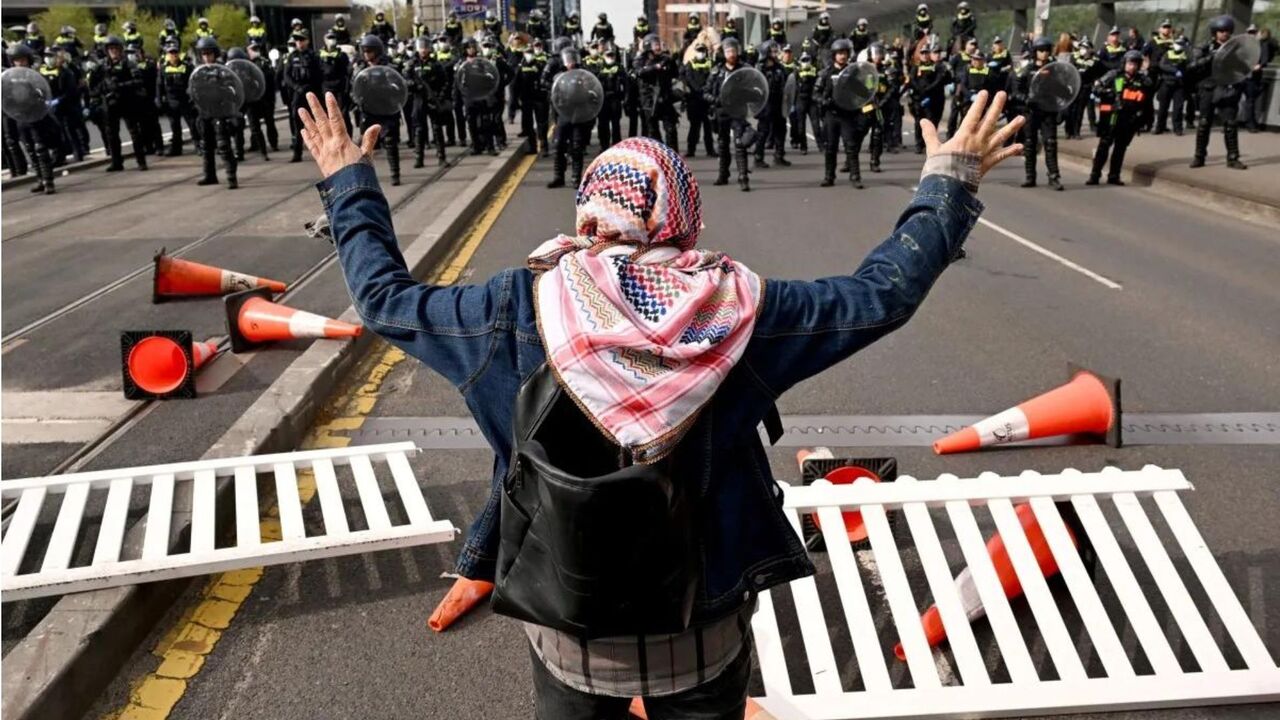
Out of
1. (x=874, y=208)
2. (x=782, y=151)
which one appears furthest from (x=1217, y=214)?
(x=782, y=151)

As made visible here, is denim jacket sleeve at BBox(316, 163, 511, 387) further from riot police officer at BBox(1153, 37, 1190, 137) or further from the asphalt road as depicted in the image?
riot police officer at BBox(1153, 37, 1190, 137)

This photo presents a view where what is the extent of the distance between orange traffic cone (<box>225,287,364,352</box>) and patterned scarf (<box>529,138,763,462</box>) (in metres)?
4.94

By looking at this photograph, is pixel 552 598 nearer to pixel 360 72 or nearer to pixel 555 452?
pixel 555 452

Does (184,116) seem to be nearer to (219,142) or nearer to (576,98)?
(219,142)

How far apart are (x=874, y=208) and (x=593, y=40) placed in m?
7.73

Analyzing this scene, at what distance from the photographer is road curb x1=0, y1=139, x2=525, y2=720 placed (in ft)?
9.39

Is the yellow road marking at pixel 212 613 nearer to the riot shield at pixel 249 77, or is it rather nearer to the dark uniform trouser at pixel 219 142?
the dark uniform trouser at pixel 219 142

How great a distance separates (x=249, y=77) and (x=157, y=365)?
480 inches

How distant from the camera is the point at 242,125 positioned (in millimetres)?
16188

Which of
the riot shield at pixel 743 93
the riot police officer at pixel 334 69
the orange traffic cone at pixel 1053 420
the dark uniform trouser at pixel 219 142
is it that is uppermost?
the riot police officer at pixel 334 69

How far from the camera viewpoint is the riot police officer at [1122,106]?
12961 millimetres

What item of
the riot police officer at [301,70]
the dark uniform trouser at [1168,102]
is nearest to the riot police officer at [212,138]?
A: the riot police officer at [301,70]

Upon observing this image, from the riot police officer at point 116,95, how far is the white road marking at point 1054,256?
1265 centimetres

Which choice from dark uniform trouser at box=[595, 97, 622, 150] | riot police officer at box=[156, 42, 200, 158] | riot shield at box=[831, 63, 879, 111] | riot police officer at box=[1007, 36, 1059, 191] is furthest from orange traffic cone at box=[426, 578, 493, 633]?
riot police officer at box=[156, 42, 200, 158]
